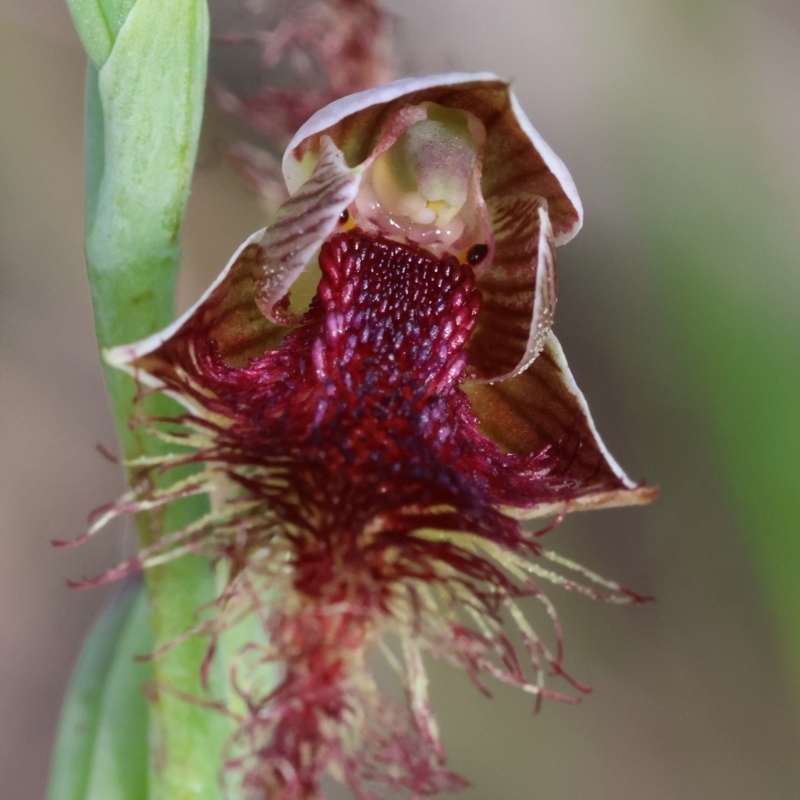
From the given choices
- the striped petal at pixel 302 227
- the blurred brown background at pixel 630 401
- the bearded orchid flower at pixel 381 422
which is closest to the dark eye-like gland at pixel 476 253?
the bearded orchid flower at pixel 381 422

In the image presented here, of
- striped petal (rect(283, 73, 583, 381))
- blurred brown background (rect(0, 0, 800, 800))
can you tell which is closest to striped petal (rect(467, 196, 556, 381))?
striped petal (rect(283, 73, 583, 381))

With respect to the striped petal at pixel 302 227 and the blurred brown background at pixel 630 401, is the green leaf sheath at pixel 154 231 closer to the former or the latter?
the striped petal at pixel 302 227

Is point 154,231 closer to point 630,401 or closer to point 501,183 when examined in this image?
point 501,183

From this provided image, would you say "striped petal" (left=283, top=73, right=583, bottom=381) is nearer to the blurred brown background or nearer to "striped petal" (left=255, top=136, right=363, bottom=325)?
"striped petal" (left=255, top=136, right=363, bottom=325)

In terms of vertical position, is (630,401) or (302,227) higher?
(302,227)

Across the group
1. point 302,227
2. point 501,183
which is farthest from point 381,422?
point 501,183
